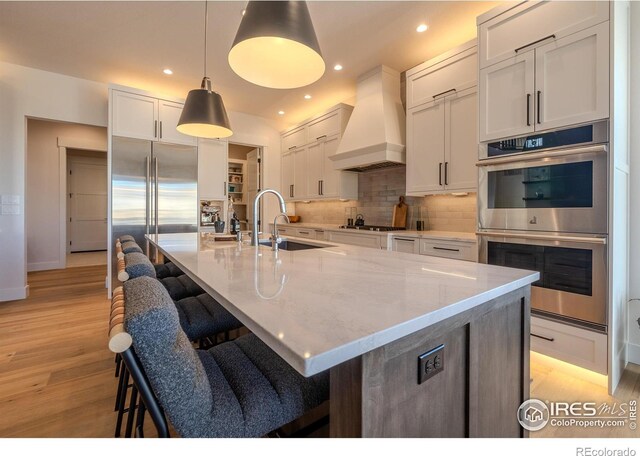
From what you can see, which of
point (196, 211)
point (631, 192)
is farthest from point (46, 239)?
point (631, 192)

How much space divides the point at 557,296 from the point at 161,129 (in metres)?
4.74

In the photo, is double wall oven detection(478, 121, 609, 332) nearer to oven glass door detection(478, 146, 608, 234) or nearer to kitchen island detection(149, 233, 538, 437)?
oven glass door detection(478, 146, 608, 234)

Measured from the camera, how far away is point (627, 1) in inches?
80.0

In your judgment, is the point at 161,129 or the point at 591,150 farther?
the point at 161,129

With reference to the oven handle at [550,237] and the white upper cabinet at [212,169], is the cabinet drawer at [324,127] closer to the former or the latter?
the white upper cabinet at [212,169]

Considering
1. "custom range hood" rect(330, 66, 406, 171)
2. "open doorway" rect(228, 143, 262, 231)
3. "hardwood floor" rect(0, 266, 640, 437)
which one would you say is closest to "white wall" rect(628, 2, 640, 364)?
"hardwood floor" rect(0, 266, 640, 437)

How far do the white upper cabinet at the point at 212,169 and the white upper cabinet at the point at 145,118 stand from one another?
0.42m

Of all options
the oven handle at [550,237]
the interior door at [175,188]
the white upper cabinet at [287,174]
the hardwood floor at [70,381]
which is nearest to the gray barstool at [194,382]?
the hardwood floor at [70,381]

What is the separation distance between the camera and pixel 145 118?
158 inches

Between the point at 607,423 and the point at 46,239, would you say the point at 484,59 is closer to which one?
the point at 607,423

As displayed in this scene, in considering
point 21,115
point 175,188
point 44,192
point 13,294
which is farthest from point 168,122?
point 44,192

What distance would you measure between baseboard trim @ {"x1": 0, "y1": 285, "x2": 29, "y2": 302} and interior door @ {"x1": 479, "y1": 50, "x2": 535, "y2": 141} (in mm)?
5489

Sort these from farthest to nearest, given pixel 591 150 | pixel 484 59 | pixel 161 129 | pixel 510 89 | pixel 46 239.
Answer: pixel 46 239
pixel 161 129
pixel 484 59
pixel 510 89
pixel 591 150

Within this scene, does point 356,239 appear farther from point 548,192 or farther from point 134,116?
point 134,116
